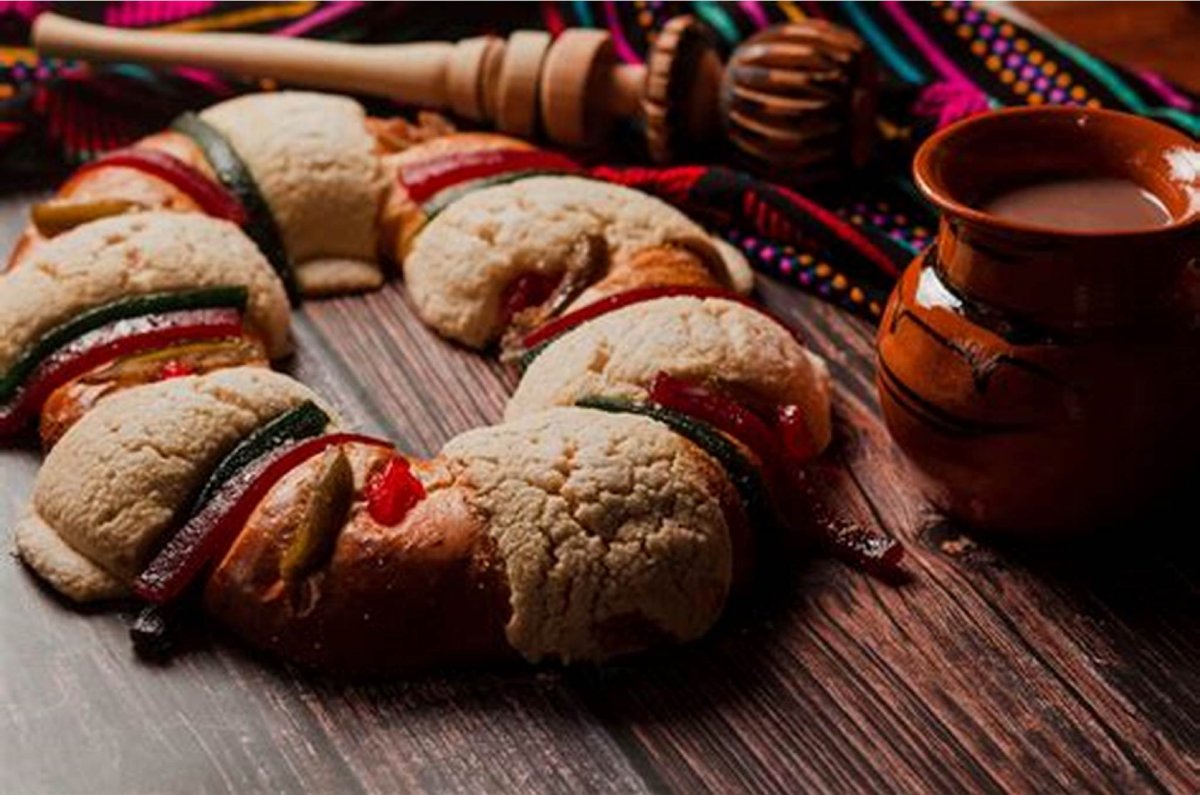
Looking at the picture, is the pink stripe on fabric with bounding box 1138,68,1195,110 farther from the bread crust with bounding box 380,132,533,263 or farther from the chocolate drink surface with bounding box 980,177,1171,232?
the bread crust with bounding box 380,132,533,263

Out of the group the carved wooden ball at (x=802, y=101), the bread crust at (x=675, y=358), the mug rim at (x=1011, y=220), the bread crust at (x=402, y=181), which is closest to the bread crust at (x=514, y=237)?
the bread crust at (x=402, y=181)

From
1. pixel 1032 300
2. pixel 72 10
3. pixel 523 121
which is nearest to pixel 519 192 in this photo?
pixel 523 121

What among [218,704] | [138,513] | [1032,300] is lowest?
[218,704]

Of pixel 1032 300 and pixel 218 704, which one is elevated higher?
pixel 1032 300

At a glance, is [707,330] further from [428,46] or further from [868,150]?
[428,46]

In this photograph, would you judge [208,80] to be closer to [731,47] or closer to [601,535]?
[731,47]

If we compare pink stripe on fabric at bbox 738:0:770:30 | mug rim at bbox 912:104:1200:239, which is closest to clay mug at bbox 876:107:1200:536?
mug rim at bbox 912:104:1200:239
